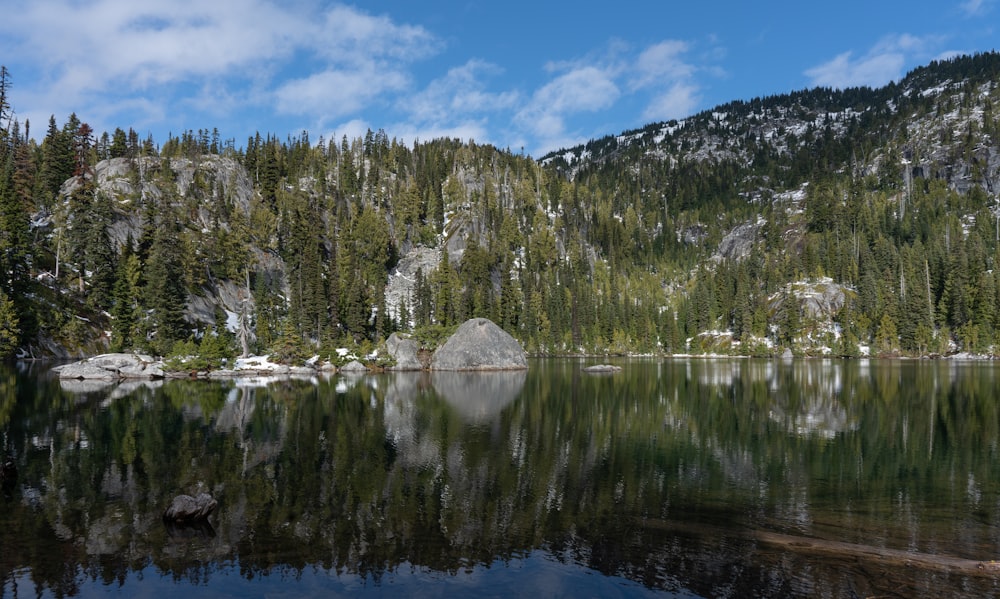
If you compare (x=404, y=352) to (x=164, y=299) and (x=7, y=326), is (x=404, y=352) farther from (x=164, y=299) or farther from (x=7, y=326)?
(x=7, y=326)

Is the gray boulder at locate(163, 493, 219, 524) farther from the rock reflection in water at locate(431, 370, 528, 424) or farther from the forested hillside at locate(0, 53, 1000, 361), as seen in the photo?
the forested hillside at locate(0, 53, 1000, 361)

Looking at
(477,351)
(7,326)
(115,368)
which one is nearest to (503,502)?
(115,368)

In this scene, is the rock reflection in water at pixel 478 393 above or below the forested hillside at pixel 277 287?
below

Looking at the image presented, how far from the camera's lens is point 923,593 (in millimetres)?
16516

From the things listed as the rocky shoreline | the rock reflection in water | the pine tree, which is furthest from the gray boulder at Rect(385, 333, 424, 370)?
the pine tree

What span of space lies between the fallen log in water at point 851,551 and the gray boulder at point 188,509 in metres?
18.8

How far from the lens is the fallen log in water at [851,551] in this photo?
60.4 feet

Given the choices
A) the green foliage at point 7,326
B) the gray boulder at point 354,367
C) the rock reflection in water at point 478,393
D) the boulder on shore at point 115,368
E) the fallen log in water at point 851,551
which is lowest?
the rock reflection in water at point 478,393

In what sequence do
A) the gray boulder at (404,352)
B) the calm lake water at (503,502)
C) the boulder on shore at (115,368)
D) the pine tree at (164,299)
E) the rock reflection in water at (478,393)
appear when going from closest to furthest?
the calm lake water at (503,502) < the rock reflection in water at (478,393) < the boulder on shore at (115,368) < the pine tree at (164,299) < the gray boulder at (404,352)

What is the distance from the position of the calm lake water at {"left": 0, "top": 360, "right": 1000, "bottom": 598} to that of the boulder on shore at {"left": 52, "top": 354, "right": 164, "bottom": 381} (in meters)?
28.5

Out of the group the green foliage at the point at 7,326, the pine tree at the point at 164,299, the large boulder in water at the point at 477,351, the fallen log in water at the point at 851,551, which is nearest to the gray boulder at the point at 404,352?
the large boulder in water at the point at 477,351

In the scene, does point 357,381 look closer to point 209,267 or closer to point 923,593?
point 209,267

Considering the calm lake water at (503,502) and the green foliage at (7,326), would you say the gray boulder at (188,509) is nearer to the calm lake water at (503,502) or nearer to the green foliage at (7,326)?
the calm lake water at (503,502)

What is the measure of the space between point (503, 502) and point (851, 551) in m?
13.9
